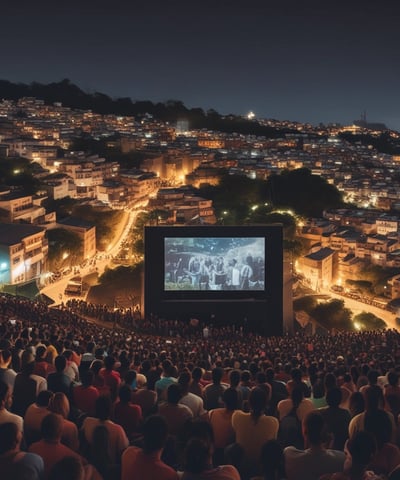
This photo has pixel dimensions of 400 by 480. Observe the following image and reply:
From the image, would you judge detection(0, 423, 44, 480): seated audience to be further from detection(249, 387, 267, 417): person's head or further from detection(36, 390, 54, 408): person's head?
detection(249, 387, 267, 417): person's head

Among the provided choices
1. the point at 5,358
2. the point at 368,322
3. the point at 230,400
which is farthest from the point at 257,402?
the point at 368,322

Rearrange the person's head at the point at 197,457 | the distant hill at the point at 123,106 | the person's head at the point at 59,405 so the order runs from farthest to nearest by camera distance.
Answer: the distant hill at the point at 123,106
the person's head at the point at 59,405
the person's head at the point at 197,457

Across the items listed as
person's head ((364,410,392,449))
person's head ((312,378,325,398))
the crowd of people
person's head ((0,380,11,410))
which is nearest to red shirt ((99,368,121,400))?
the crowd of people

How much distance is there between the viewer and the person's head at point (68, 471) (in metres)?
2.53

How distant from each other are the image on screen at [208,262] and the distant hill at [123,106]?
2795 inches

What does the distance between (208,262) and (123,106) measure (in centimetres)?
7580

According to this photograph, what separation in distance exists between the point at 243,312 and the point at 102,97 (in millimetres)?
76117

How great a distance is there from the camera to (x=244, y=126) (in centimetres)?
9338

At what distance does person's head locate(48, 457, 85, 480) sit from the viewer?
99.4 inches

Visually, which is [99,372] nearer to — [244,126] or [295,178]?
[295,178]

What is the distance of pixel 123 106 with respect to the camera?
88.8m

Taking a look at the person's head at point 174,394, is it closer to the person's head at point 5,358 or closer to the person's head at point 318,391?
the person's head at point 318,391

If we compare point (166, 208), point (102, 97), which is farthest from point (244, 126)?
point (166, 208)

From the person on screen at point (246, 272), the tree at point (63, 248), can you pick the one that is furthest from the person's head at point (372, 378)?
the tree at point (63, 248)
